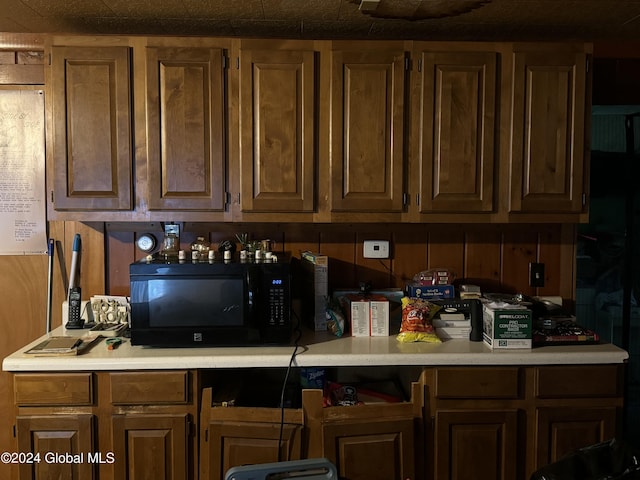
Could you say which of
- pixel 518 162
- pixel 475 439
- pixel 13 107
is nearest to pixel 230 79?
pixel 13 107

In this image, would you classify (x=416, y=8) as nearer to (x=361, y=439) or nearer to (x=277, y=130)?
(x=277, y=130)

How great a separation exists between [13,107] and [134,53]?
0.75 m

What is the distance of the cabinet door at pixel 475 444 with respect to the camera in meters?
1.86

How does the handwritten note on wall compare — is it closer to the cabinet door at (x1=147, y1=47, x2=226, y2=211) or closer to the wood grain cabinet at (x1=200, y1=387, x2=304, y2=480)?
the cabinet door at (x1=147, y1=47, x2=226, y2=211)

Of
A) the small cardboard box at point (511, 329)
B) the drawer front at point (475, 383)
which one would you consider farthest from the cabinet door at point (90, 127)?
the small cardboard box at point (511, 329)

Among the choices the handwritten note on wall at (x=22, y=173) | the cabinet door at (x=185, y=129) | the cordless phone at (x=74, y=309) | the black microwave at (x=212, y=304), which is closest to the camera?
the black microwave at (x=212, y=304)

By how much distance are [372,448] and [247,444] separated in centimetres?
47

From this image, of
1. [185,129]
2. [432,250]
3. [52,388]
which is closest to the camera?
[52,388]

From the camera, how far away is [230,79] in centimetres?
201

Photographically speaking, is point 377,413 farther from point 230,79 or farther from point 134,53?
point 134,53

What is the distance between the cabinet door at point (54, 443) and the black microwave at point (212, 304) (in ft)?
1.20

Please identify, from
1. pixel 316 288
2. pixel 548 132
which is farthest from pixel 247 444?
pixel 548 132

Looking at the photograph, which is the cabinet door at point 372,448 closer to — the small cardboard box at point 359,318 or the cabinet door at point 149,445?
the small cardboard box at point 359,318

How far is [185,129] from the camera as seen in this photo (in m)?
2.00
